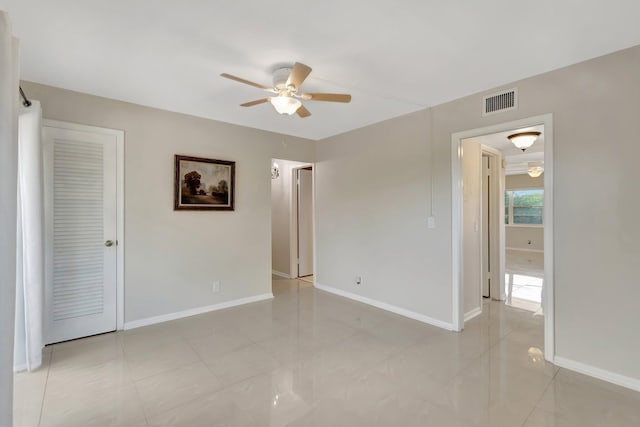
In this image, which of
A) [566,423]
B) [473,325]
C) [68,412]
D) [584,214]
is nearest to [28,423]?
[68,412]

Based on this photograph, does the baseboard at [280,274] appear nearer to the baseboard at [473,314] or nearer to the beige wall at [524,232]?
the baseboard at [473,314]

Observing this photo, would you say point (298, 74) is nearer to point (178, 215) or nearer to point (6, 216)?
point (6, 216)

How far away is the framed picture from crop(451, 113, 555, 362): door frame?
2.70 meters

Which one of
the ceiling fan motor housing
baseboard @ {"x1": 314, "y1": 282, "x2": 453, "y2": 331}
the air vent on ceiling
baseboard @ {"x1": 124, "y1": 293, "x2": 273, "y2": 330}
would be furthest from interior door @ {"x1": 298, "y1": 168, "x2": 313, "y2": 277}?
the air vent on ceiling

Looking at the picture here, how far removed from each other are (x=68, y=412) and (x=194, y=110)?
9.53ft

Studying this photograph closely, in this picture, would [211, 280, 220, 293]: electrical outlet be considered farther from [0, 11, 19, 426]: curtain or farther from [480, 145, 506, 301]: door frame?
[480, 145, 506, 301]: door frame

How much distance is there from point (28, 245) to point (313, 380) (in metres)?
2.46

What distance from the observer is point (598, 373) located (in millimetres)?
2229

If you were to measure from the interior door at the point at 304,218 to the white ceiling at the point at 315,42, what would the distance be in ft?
8.53

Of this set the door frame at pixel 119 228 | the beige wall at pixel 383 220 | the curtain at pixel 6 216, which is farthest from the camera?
the beige wall at pixel 383 220

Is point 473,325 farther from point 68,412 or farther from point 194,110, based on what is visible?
point 194,110

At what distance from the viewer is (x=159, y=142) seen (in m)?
3.35

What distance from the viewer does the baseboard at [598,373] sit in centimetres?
210

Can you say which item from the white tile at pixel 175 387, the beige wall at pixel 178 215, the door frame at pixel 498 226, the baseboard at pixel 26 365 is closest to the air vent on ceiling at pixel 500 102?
the door frame at pixel 498 226
